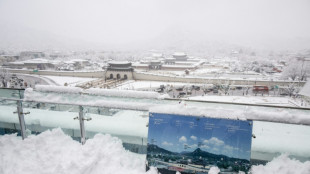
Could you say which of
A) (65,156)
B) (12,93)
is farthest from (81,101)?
(12,93)

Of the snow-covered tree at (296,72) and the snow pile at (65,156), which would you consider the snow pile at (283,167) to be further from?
the snow-covered tree at (296,72)

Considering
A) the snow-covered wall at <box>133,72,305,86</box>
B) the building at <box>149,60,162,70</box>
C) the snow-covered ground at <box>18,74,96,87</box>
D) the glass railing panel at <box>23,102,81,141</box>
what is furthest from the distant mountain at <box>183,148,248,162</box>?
the building at <box>149,60,162,70</box>

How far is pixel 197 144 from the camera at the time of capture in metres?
1.83

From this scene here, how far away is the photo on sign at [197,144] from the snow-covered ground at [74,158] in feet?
0.36

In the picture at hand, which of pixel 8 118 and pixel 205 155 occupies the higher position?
pixel 8 118

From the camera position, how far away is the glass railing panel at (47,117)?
2270mm

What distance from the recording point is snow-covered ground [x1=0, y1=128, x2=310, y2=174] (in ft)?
5.87

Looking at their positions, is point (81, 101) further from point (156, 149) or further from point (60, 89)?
point (156, 149)

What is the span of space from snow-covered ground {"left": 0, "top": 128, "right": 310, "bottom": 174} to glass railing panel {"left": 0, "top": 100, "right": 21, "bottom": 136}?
0.18 meters

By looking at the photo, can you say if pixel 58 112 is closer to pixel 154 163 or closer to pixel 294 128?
pixel 154 163

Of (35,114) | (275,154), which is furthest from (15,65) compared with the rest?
(275,154)

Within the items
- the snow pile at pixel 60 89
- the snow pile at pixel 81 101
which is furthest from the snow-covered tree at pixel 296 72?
the snow pile at pixel 60 89

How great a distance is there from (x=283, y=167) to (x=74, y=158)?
6.20ft

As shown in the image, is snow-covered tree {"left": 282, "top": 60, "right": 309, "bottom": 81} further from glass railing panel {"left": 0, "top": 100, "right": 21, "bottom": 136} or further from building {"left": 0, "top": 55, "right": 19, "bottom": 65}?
building {"left": 0, "top": 55, "right": 19, "bottom": 65}
